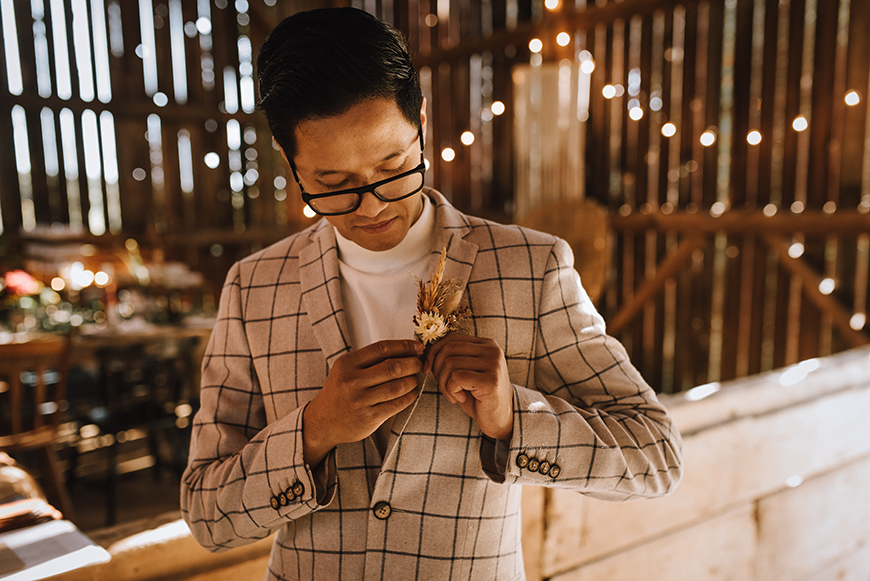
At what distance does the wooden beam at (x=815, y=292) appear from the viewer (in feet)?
14.3

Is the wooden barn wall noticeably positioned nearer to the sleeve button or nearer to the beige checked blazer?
the beige checked blazer

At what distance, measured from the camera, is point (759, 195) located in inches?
190

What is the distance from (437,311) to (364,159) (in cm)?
25

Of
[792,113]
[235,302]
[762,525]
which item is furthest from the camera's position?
[792,113]

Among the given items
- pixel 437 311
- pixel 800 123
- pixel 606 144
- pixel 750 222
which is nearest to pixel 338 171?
pixel 437 311

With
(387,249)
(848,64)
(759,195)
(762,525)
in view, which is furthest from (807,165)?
(387,249)

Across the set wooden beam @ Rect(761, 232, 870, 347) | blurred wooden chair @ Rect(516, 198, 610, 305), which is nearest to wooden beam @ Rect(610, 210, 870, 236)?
wooden beam @ Rect(761, 232, 870, 347)

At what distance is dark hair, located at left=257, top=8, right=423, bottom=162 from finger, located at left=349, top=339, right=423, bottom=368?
Answer: 336 millimetres

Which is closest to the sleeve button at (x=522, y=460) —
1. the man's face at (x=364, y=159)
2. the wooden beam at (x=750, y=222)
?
the man's face at (x=364, y=159)

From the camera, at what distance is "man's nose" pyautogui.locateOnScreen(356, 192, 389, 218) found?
893mm

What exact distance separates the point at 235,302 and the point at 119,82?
8.52m

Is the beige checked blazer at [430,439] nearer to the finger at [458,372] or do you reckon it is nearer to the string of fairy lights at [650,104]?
the finger at [458,372]

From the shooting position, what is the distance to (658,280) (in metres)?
5.41

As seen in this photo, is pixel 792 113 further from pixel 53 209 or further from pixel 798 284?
pixel 53 209
